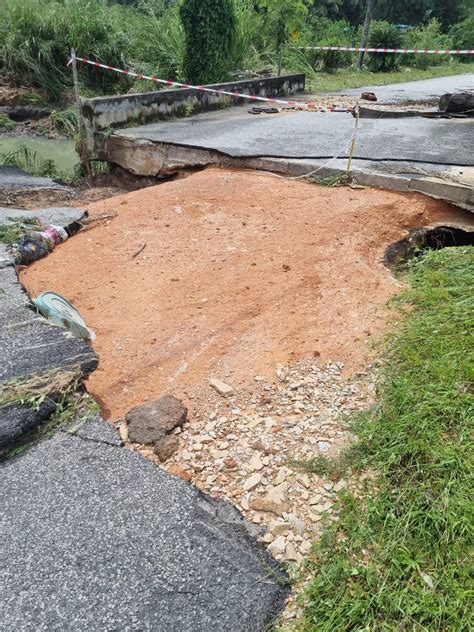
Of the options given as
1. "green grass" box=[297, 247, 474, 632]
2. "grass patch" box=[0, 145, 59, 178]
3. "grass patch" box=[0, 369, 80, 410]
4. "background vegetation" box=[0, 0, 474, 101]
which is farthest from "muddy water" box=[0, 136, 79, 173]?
"green grass" box=[297, 247, 474, 632]

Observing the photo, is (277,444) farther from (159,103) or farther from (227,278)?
(159,103)

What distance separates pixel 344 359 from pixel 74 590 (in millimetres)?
1787

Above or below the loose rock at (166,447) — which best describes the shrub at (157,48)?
above

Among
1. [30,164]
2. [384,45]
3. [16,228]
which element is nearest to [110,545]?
[16,228]

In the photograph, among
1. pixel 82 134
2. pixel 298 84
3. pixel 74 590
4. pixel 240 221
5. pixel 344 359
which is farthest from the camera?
pixel 298 84

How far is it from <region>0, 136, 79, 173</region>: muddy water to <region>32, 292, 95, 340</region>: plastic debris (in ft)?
21.5

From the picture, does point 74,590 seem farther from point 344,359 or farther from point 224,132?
point 224,132

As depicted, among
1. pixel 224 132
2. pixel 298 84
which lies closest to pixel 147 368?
pixel 224 132

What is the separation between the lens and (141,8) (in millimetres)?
16594

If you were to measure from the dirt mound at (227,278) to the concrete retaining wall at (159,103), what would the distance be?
6.20ft

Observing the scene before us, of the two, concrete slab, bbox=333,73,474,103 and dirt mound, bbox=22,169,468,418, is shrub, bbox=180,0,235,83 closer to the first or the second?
concrete slab, bbox=333,73,474,103

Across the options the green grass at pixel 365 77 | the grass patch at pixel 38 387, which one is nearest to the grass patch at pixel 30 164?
the grass patch at pixel 38 387

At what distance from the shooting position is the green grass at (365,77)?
13195mm

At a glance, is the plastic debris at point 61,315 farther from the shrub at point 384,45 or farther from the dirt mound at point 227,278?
the shrub at point 384,45
